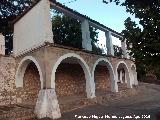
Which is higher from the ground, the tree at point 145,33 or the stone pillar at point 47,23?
the stone pillar at point 47,23

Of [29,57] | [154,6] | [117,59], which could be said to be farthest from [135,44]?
[117,59]

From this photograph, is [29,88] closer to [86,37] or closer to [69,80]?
[69,80]

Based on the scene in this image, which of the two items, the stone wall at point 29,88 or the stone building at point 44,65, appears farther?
the stone wall at point 29,88

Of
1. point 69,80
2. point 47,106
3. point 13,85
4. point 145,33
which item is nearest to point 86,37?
point 69,80

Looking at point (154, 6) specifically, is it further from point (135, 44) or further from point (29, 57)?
point (29, 57)

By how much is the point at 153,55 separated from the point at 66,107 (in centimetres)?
666

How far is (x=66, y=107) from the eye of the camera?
13.2 metres

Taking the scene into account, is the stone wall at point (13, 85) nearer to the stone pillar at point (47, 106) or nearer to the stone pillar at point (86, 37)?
the stone pillar at point (47, 106)

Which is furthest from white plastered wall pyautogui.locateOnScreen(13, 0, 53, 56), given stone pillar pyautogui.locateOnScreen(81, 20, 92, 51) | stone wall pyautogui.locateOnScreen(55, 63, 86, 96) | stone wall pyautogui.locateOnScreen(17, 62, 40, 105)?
stone pillar pyautogui.locateOnScreen(81, 20, 92, 51)

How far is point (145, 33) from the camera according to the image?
7977 millimetres

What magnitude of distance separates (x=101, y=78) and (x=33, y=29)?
1029cm

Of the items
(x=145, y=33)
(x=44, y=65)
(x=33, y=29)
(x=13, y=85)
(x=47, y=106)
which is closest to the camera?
(x=145, y=33)

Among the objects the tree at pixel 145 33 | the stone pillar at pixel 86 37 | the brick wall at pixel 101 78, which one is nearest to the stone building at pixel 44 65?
the stone pillar at pixel 86 37

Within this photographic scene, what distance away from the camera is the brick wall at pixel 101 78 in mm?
21625
